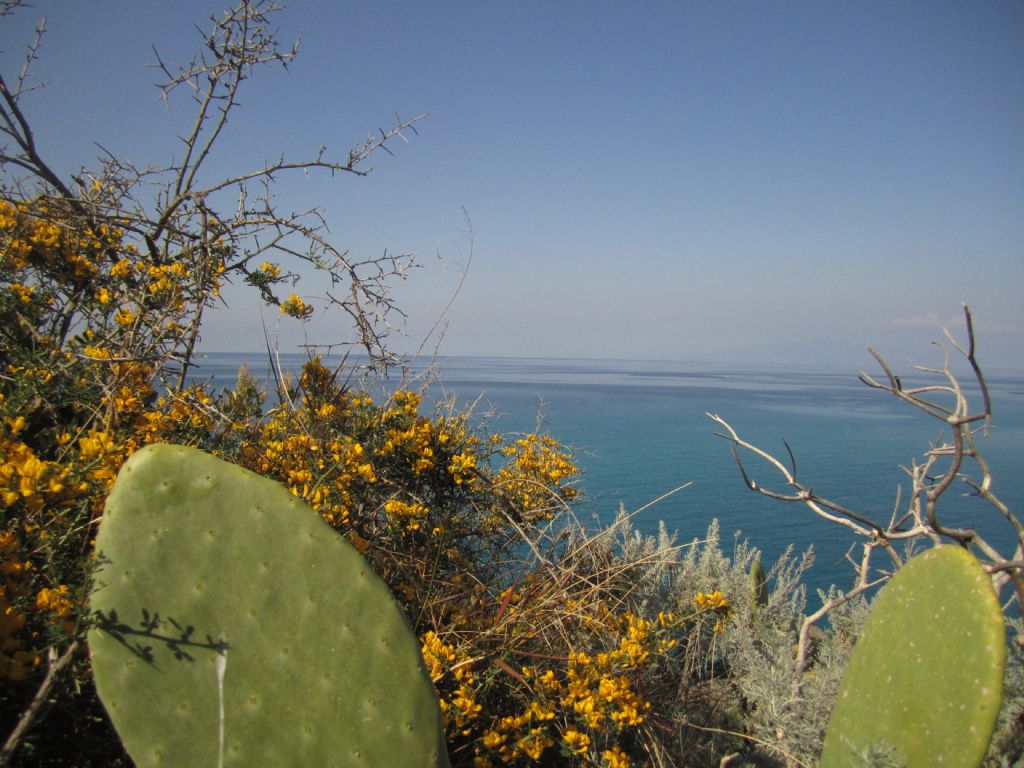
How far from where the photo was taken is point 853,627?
111 inches

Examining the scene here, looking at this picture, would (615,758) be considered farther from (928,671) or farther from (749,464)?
(749,464)

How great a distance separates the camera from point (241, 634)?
1.01 m

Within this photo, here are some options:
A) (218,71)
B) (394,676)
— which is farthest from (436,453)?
(218,71)

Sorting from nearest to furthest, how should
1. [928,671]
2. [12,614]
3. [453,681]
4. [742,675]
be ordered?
[12,614] < [928,671] < [453,681] < [742,675]

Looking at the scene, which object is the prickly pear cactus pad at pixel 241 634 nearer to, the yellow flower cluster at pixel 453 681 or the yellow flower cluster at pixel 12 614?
the yellow flower cluster at pixel 12 614

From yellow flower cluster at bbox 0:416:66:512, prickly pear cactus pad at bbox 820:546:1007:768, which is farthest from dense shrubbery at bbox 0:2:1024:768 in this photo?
prickly pear cactus pad at bbox 820:546:1007:768

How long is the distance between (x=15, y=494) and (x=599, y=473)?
8823mm

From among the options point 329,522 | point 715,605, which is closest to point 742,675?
point 715,605

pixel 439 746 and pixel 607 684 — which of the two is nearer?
pixel 439 746

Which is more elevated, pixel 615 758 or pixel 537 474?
pixel 537 474

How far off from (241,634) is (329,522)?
94 cm

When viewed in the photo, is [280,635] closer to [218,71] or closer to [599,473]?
[218,71]

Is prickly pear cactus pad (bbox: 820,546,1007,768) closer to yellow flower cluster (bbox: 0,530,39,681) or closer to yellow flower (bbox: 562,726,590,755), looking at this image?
yellow flower (bbox: 562,726,590,755)

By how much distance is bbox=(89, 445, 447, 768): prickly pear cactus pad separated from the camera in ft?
3.15
